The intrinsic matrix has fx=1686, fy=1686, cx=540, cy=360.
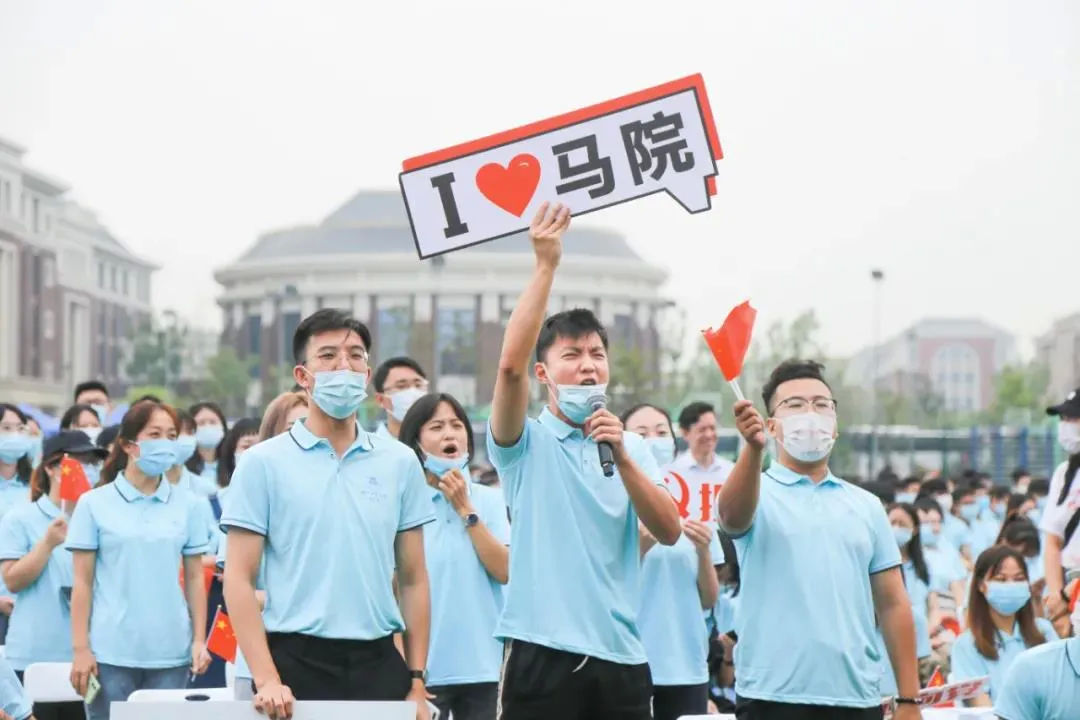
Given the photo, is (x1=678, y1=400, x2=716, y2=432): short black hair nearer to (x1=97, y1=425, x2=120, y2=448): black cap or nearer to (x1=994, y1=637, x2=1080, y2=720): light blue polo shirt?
(x1=97, y1=425, x2=120, y2=448): black cap

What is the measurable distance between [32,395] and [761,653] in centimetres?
8100

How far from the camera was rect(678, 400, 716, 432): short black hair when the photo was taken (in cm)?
968

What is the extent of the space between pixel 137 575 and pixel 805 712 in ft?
13.4

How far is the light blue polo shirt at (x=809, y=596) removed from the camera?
19.2 ft

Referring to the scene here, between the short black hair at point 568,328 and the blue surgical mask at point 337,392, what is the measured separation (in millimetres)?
654

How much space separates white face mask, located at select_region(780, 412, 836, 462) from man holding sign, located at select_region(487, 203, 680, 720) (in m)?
0.54

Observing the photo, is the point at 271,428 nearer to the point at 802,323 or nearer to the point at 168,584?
the point at 168,584

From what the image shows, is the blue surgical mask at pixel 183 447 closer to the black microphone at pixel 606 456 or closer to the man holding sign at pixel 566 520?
the man holding sign at pixel 566 520

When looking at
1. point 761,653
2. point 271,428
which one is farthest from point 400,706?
point 271,428

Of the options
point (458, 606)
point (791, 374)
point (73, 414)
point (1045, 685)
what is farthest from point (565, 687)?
point (73, 414)

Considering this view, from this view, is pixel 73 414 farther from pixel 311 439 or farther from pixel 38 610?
pixel 311 439

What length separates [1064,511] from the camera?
9414 millimetres

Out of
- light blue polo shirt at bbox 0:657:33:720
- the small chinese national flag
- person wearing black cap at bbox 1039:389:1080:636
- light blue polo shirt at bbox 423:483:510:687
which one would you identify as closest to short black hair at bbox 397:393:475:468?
light blue polo shirt at bbox 423:483:510:687

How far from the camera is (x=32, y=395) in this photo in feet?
271
